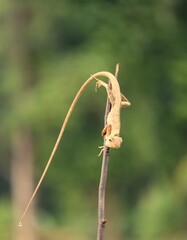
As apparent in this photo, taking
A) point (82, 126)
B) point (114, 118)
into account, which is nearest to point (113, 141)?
point (114, 118)

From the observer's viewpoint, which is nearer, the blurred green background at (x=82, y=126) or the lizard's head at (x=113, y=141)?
the lizard's head at (x=113, y=141)

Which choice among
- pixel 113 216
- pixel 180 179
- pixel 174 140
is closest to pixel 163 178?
pixel 180 179

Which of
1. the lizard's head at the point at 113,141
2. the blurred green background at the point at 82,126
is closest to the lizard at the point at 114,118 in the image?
the lizard's head at the point at 113,141

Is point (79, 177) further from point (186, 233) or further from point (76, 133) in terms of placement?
point (186, 233)

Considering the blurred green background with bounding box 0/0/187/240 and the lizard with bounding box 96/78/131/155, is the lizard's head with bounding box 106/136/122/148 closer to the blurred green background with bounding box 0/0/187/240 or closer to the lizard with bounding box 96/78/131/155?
the lizard with bounding box 96/78/131/155

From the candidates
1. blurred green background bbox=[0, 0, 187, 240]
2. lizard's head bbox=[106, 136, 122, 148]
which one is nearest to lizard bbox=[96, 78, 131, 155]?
lizard's head bbox=[106, 136, 122, 148]

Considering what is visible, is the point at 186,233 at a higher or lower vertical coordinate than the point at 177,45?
lower

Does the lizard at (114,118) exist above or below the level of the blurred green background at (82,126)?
below

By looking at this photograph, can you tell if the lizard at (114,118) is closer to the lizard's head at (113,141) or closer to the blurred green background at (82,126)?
the lizard's head at (113,141)
